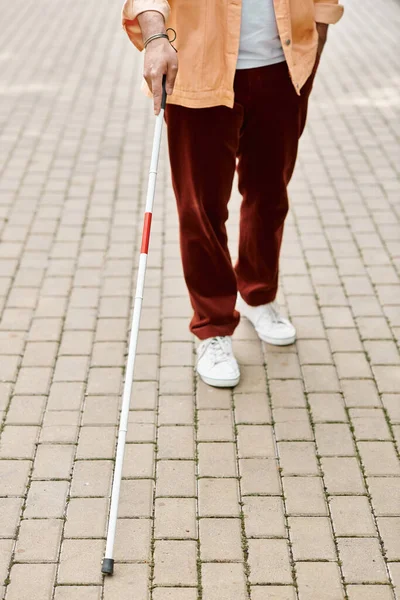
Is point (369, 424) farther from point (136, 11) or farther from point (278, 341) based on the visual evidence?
point (136, 11)

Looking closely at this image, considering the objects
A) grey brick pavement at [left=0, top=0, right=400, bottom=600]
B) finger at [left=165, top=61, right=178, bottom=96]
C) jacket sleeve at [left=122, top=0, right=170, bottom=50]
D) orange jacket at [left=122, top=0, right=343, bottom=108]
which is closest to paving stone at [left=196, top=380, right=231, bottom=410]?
grey brick pavement at [left=0, top=0, right=400, bottom=600]

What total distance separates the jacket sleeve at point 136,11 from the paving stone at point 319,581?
1.92 meters

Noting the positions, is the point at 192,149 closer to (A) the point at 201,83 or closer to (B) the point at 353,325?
(A) the point at 201,83

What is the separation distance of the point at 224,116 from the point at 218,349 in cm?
106

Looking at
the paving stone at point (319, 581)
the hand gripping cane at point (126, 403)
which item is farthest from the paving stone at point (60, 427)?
the paving stone at point (319, 581)

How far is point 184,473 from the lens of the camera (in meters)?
3.20

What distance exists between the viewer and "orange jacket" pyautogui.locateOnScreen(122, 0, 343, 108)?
3066 mm

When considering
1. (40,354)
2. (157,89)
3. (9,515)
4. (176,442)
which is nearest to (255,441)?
(176,442)

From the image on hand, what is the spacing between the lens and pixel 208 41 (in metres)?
3.09

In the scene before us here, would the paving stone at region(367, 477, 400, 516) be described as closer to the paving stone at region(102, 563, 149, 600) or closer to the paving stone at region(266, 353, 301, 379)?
the paving stone at region(266, 353, 301, 379)

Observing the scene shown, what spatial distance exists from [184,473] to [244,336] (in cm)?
107

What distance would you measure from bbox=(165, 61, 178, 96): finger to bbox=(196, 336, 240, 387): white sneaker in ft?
4.14

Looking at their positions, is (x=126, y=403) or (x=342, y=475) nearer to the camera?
(x=126, y=403)

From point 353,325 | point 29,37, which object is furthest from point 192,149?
point 29,37
